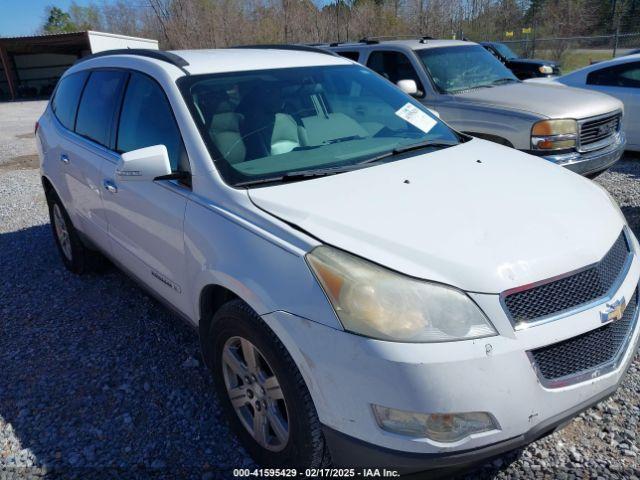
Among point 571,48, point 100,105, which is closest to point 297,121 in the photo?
point 100,105

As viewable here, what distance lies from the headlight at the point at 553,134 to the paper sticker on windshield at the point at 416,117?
8.09ft

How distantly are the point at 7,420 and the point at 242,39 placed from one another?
33.4 m

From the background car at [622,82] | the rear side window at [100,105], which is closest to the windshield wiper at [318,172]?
the rear side window at [100,105]

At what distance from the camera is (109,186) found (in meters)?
3.35

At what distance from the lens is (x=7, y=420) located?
2.95 metres

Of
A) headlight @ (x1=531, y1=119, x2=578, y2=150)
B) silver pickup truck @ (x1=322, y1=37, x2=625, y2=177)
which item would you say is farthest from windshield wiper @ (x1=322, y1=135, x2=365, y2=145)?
headlight @ (x1=531, y1=119, x2=578, y2=150)

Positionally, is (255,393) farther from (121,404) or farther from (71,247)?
(71,247)

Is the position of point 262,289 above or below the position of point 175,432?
above

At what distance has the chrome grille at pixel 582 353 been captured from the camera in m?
1.87

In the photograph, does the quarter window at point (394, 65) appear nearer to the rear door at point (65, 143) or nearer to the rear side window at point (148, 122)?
the rear door at point (65, 143)

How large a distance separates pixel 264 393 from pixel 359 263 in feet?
2.53

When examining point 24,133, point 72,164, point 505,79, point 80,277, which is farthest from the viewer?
point 24,133

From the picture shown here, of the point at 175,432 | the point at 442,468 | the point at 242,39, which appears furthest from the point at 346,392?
the point at 242,39

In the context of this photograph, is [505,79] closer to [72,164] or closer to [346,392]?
[72,164]
